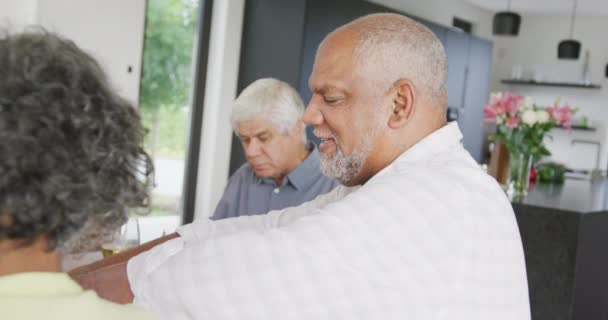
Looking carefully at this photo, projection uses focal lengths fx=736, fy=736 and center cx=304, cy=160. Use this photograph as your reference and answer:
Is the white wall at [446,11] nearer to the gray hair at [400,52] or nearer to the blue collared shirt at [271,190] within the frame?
the blue collared shirt at [271,190]

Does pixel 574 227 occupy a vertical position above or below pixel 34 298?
Answer: below

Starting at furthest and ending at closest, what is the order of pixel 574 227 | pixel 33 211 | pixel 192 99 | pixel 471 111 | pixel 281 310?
pixel 471 111 < pixel 192 99 < pixel 574 227 < pixel 281 310 < pixel 33 211

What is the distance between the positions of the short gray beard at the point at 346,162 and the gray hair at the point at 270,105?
1.23 metres

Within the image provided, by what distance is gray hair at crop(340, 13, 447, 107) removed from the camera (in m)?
1.30

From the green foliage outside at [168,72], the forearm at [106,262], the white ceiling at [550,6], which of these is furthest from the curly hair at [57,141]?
the white ceiling at [550,6]

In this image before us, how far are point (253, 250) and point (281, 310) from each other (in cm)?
9

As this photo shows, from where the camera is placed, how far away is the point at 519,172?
4.17 meters

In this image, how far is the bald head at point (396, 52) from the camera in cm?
130

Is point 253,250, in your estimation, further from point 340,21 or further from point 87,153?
point 340,21

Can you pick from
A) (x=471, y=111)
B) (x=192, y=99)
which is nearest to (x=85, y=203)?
(x=192, y=99)

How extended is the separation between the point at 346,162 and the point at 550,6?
8.56m

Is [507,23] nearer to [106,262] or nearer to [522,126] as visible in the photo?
[522,126]

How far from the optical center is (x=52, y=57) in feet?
2.63

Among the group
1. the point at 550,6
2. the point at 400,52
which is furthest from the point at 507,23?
the point at 400,52
